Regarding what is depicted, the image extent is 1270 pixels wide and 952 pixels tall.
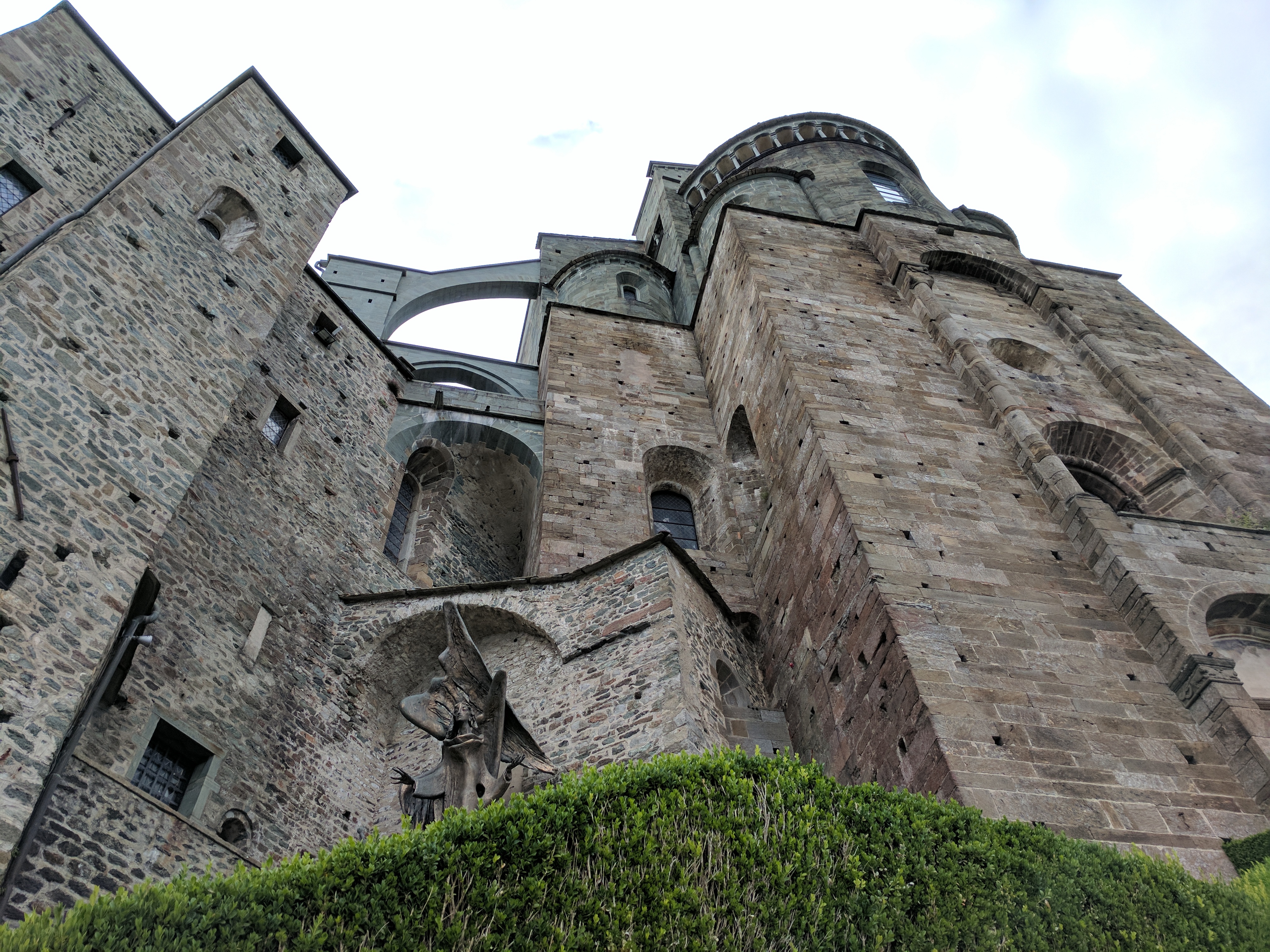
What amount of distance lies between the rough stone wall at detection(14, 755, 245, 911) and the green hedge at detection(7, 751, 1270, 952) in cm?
112

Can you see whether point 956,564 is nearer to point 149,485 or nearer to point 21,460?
point 149,485

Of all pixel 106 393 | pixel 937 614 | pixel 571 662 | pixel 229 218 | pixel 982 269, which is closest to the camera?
pixel 106 393

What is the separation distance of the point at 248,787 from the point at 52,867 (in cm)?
239

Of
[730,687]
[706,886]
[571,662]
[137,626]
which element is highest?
[730,687]

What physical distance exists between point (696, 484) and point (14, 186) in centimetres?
1047

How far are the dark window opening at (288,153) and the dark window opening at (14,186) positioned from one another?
4319 millimetres

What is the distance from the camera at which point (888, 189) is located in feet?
75.4

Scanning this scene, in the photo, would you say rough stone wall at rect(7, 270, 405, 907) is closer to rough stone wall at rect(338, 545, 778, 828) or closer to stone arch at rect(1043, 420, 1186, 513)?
rough stone wall at rect(338, 545, 778, 828)

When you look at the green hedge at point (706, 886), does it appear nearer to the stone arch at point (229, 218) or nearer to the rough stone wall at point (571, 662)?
the rough stone wall at point (571, 662)

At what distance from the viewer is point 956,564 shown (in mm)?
10219

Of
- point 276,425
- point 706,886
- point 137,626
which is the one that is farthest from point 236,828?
point 276,425

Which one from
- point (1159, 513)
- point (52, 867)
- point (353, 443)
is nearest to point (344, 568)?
point (353, 443)

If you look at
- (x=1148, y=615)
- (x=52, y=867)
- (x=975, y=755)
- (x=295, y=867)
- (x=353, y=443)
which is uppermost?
(x=353, y=443)

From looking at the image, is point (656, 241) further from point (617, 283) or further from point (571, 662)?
point (571, 662)
